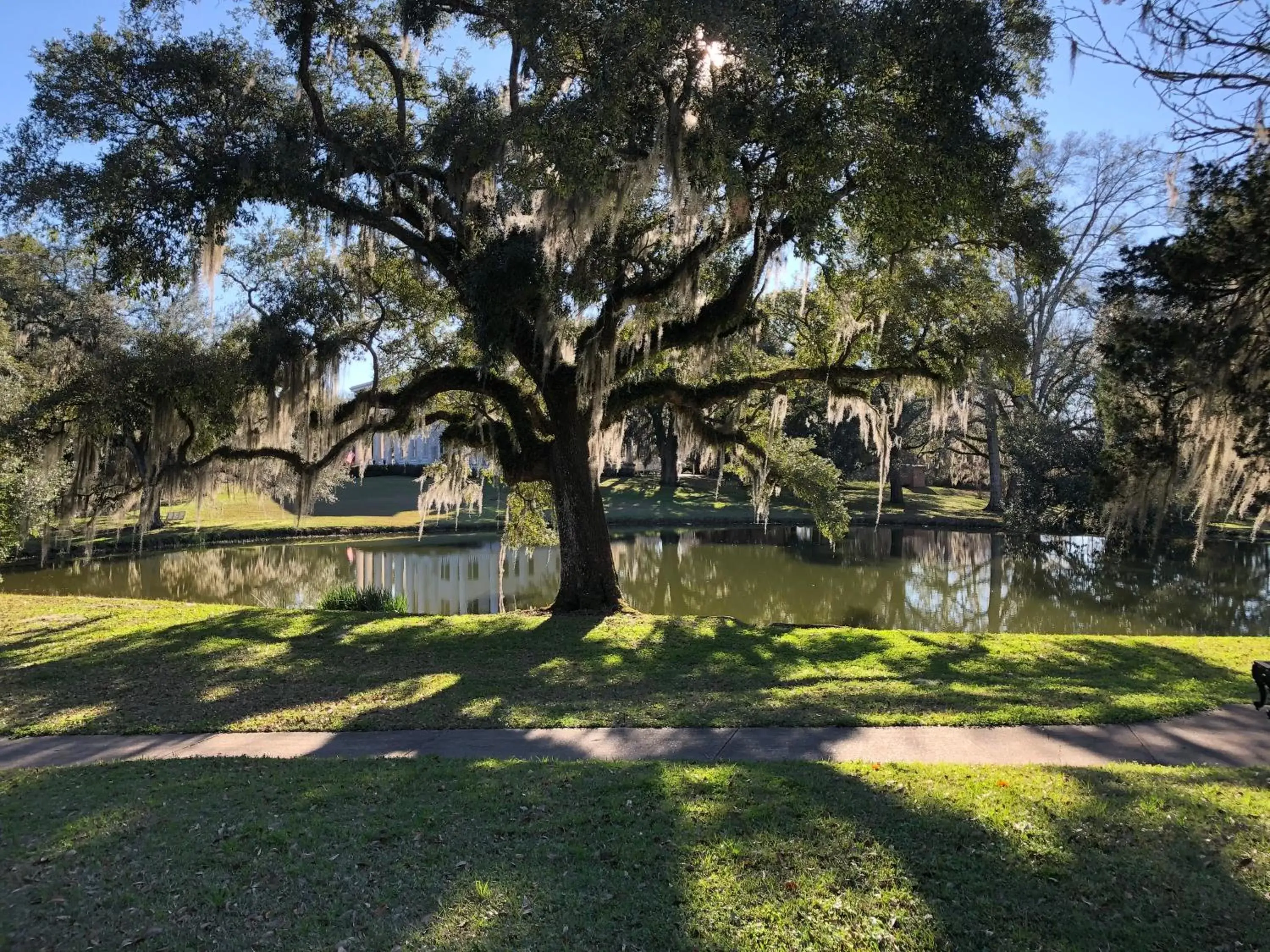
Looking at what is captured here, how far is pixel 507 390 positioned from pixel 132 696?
6283 mm

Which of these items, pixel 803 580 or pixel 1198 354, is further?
pixel 803 580

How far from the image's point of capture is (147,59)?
10.0 m

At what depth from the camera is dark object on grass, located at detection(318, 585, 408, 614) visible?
13.9 meters

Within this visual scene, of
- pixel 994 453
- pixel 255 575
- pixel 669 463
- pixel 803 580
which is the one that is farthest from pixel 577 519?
pixel 669 463

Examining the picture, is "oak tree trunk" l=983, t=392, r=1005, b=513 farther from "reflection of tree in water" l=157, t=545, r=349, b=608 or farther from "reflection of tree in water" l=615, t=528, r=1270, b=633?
"reflection of tree in water" l=157, t=545, r=349, b=608

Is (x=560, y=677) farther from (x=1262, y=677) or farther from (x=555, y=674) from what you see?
(x=1262, y=677)

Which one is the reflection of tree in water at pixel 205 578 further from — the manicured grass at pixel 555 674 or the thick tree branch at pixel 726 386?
the thick tree branch at pixel 726 386

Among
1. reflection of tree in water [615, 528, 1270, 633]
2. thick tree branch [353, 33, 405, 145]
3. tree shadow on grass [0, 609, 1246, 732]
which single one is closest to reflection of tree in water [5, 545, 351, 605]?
tree shadow on grass [0, 609, 1246, 732]

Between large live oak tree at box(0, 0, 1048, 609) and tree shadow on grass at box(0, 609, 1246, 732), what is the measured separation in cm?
265

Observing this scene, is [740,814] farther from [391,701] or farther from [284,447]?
[284,447]

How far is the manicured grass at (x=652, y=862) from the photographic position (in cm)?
331

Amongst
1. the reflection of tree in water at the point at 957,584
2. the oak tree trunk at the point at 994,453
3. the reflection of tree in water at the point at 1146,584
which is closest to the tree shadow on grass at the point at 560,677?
the reflection of tree in water at the point at 957,584

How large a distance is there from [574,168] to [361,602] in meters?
8.65

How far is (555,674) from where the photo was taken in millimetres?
8586
